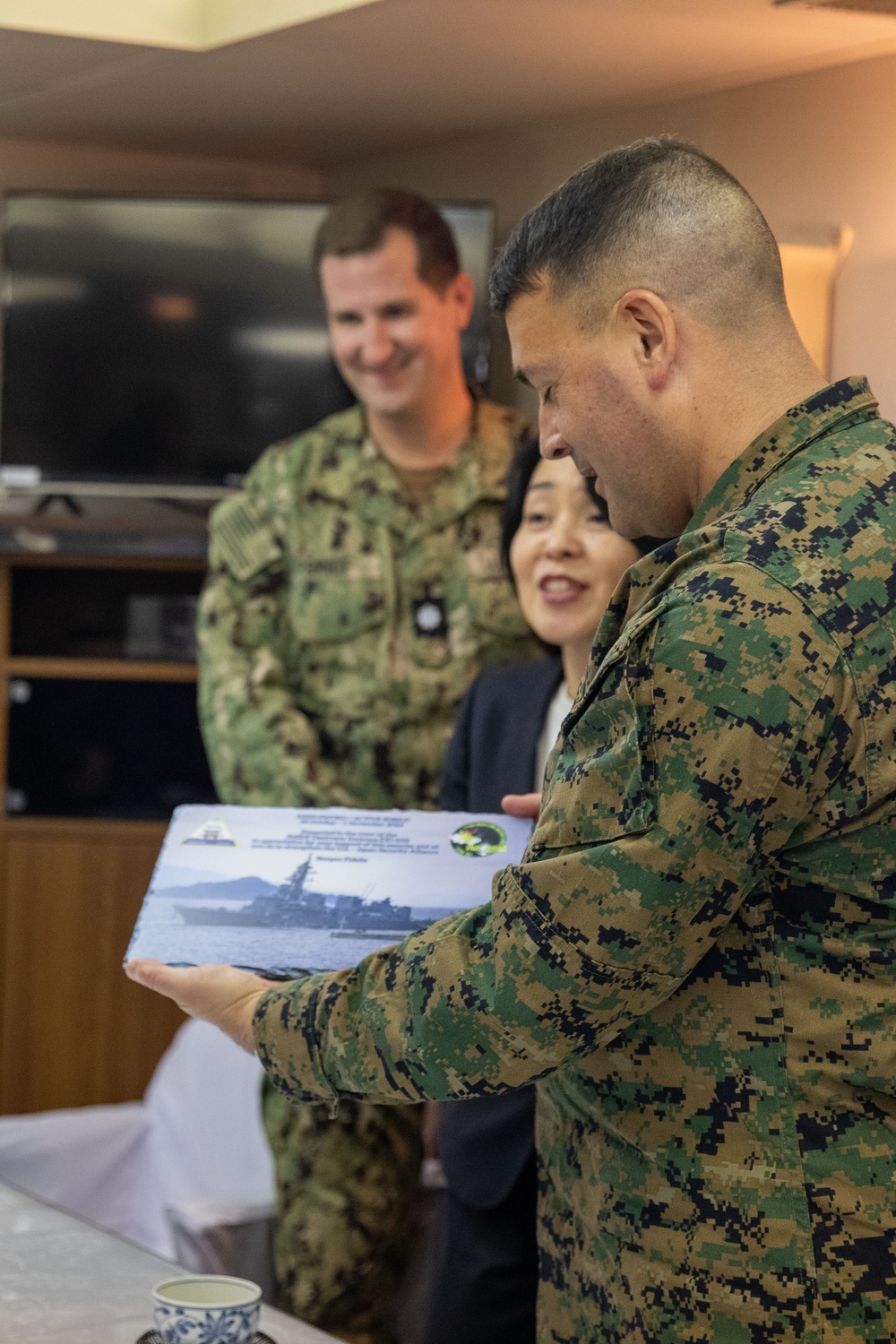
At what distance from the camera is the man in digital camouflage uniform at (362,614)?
2713 mm

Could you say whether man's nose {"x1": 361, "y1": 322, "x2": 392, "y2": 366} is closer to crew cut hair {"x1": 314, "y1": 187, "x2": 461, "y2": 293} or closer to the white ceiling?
crew cut hair {"x1": 314, "y1": 187, "x2": 461, "y2": 293}

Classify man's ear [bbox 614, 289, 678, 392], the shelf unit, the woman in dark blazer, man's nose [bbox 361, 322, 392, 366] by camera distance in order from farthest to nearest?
the shelf unit → man's nose [bbox 361, 322, 392, 366] → the woman in dark blazer → man's ear [bbox 614, 289, 678, 392]

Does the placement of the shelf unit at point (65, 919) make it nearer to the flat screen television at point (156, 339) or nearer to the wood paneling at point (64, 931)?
the wood paneling at point (64, 931)

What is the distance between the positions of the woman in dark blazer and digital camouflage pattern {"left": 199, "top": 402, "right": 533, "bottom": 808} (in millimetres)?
457

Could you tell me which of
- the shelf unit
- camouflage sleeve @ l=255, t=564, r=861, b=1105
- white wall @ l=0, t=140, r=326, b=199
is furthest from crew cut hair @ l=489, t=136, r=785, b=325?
white wall @ l=0, t=140, r=326, b=199

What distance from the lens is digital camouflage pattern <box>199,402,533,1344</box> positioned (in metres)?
2.77

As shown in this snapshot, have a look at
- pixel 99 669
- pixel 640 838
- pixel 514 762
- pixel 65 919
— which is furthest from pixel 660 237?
pixel 65 919

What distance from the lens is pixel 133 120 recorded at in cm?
373

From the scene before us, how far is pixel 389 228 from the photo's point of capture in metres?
2.98

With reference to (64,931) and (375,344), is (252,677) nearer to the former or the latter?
(375,344)

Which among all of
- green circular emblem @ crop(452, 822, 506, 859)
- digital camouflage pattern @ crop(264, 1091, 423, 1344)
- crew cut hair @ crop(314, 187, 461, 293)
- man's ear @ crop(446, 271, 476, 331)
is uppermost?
crew cut hair @ crop(314, 187, 461, 293)

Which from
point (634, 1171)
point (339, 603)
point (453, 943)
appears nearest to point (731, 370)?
point (453, 943)

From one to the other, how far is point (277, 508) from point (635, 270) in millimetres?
1720

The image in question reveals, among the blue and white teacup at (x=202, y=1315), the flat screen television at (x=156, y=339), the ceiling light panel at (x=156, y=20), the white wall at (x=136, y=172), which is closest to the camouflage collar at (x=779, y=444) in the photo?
the blue and white teacup at (x=202, y=1315)
